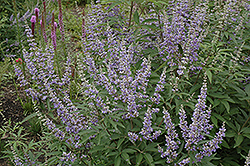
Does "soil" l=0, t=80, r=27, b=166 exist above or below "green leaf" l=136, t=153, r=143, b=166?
below

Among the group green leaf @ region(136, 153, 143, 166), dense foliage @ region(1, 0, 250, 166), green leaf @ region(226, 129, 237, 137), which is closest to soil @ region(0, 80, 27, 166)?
dense foliage @ region(1, 0, 250, 166)

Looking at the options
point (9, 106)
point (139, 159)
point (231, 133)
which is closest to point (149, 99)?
point (139, 159)

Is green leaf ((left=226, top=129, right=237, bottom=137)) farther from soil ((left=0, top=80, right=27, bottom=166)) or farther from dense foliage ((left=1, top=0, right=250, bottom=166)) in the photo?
soil ((left=0, top=80, right=27, bottom=166))

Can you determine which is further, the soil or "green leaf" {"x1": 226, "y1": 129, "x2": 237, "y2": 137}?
the soil

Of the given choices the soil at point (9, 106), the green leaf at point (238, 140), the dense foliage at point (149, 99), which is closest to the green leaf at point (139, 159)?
the dense foliage at point (149, 99)

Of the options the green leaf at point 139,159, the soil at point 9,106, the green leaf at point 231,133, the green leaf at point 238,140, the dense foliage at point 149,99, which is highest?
the dense foliage at point 149,99

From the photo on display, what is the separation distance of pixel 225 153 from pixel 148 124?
170 centimetres

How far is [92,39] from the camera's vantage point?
10.7 feet

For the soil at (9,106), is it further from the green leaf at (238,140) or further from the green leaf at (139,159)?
the green leaf at (238,140)

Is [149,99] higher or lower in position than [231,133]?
higher

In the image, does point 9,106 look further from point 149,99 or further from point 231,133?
point 231,133

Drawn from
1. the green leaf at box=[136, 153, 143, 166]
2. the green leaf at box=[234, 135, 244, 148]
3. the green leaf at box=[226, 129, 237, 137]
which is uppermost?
the green leaf at box=[136, 153, 143, 166]

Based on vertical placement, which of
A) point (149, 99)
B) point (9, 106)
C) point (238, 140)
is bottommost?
point (9, 106)

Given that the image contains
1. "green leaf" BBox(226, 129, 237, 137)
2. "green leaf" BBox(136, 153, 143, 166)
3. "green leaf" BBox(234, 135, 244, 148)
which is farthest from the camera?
"green leaf" BBox(226, 129, 237, 137)
